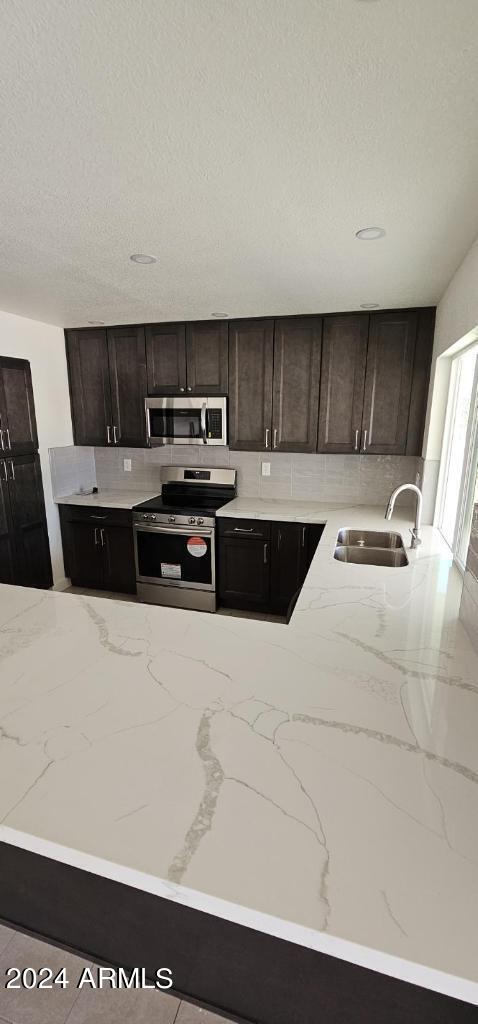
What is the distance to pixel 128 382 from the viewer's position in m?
3.58

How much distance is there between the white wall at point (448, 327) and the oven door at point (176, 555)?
165 cm

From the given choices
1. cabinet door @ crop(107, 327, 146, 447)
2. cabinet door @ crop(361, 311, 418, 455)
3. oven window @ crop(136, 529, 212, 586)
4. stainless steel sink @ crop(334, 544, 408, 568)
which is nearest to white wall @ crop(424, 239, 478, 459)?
cabinet door @ crop(361, 311, 418, 455)

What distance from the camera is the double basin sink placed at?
2463mm

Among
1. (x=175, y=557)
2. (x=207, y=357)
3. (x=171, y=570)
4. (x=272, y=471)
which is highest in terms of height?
(x=207, y=357)

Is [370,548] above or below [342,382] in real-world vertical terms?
below

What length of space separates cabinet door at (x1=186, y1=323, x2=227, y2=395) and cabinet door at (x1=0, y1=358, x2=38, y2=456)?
1.20 metres

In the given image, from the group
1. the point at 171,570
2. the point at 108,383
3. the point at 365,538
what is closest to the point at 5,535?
the point at 171,570

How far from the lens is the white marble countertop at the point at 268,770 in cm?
61

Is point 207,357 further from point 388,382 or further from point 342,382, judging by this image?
point 388,382

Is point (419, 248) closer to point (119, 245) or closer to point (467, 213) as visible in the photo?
point (467, 213)

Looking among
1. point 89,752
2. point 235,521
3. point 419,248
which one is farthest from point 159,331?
point 89,752

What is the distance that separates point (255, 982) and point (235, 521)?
8.41 ft

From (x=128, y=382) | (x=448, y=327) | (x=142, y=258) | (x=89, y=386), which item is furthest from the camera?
(x=89, y=386)

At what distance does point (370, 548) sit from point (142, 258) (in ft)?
6.16
